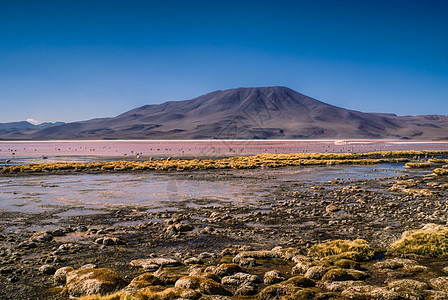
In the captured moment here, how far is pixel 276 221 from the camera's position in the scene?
1437 cm

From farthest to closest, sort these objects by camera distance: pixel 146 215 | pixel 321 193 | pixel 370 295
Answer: pixel 321 193, pixel 146 215, pixel 370 295

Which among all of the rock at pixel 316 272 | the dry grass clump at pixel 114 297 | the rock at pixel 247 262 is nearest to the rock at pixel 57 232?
the dry grass clump at pixel 114 297

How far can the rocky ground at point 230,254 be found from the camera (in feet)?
24.3

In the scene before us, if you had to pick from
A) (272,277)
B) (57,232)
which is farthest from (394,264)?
(57,232)

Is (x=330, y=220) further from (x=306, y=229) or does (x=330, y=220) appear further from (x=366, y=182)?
(x=366, y=182)

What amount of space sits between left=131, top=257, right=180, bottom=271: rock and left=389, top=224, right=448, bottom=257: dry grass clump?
6308mm

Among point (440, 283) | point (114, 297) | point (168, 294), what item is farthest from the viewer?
point (440, 283)

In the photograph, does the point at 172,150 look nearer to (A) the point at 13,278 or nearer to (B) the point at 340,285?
(A) the point at 13,278

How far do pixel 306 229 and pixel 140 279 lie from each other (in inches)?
283

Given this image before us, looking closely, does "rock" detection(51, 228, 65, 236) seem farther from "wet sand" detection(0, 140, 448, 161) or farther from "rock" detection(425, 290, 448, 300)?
"wet sand" detection(0, 140, 448, 161)

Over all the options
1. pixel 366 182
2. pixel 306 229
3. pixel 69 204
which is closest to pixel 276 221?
pixel 306 229

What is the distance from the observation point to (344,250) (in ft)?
32.6

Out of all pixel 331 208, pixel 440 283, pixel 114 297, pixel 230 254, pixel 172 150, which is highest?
pixel 172 150

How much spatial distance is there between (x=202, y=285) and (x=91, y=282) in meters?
2.37
